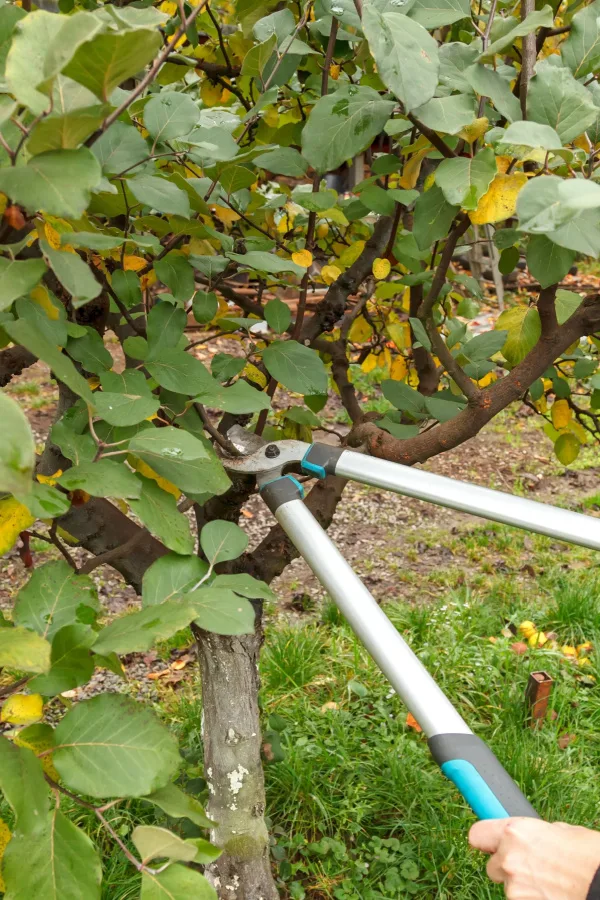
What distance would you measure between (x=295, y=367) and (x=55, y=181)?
0.76 m

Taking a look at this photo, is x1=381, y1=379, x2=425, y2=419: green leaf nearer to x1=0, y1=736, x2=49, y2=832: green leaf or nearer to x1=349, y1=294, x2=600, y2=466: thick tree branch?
x1=349, y1=294, x2=600, y2=466: thick tree branch

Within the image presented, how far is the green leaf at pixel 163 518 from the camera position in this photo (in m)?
0.88

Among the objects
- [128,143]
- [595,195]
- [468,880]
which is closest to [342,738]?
[468,880]

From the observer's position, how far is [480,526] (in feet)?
11.8

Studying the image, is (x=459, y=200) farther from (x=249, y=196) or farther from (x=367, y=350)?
(x=367, y=350)

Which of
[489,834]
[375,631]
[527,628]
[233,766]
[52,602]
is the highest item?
[52,602]

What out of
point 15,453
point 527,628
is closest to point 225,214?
point 15,453

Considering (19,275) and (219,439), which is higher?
(19,275)

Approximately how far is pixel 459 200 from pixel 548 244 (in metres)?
0.14

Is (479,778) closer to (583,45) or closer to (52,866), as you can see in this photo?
(52,866)

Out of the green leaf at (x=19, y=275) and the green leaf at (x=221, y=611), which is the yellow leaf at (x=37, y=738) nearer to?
the green leaf at (x=221, y=611)

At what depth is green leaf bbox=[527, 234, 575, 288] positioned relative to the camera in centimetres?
94

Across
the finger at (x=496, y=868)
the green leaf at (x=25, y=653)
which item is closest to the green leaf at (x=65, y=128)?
the green leaf at (x=25, y=653)

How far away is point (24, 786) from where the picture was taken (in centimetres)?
67
